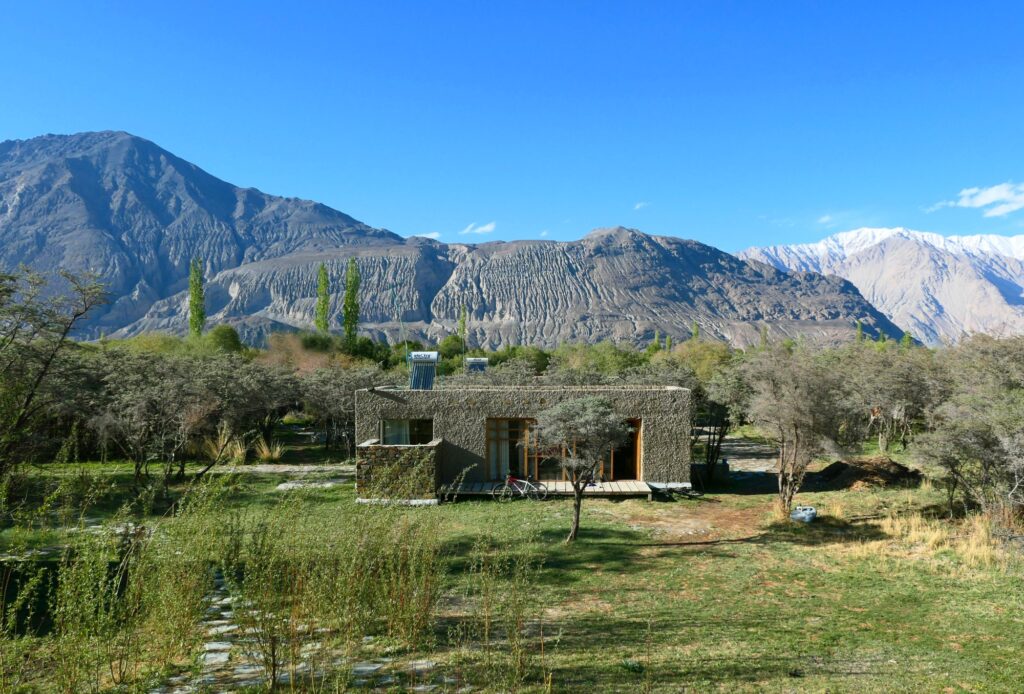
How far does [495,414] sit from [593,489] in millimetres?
3434

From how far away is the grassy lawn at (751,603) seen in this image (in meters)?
5.89

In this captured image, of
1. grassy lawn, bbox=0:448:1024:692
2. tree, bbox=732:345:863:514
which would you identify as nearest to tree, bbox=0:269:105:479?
grassy lawn, bbox=0:448:1024:692

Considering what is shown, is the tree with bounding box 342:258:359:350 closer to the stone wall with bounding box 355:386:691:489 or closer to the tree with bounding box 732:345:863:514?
the stone wall with bounding box 355:386:691:489

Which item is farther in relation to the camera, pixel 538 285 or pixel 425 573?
pixel 538 285

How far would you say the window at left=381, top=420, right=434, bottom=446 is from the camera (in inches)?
680

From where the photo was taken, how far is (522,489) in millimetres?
16250

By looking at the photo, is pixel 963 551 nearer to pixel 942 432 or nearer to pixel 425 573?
pixel 942 432

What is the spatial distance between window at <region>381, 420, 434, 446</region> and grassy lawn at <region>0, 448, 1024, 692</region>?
3421mm

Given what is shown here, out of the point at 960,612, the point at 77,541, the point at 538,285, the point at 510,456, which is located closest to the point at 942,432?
the point at 960,612

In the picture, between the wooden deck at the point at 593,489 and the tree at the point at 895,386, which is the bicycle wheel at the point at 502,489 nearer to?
the wooden deck at the point at 593,489

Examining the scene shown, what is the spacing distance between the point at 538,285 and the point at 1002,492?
163 meters

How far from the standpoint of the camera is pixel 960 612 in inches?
311

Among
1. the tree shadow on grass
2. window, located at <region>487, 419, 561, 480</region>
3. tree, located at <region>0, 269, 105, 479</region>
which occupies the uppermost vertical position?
tree, located at <region>0, 269, 105, 479</region>

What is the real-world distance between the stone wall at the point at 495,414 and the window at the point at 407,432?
25 cm
